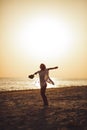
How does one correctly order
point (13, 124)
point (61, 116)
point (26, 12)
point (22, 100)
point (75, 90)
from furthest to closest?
1. point (26, 12)
2. point (75, 90)
3. point (22, 100)
4. point (61, 116)
5. point (13, 124)

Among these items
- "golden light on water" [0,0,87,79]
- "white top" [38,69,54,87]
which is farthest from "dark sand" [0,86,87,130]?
"golden light on water" [0,0,87,79]

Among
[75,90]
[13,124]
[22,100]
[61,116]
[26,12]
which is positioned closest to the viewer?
[13,124]

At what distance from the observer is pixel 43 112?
10750 mm

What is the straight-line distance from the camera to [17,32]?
74.2 feet

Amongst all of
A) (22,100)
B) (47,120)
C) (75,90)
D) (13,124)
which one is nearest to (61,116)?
(47,120)

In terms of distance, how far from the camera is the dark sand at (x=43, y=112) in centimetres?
896

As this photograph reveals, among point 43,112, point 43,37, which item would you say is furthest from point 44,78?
point 43,37

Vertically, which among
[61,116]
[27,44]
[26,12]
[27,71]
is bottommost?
[61,116]

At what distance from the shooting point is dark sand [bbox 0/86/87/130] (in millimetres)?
8961

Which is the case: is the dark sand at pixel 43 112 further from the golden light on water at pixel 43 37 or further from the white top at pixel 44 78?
the golden light on water at pixel 43 37

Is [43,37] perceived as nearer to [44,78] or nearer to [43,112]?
[44,78]

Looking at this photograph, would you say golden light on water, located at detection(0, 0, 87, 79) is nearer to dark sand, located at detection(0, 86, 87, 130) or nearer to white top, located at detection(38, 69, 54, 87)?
dark sand, located at detection(0, 86, 87, 130)

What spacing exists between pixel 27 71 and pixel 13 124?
14016 mm

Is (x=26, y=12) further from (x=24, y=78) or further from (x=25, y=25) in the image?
(x=24, y=78)
